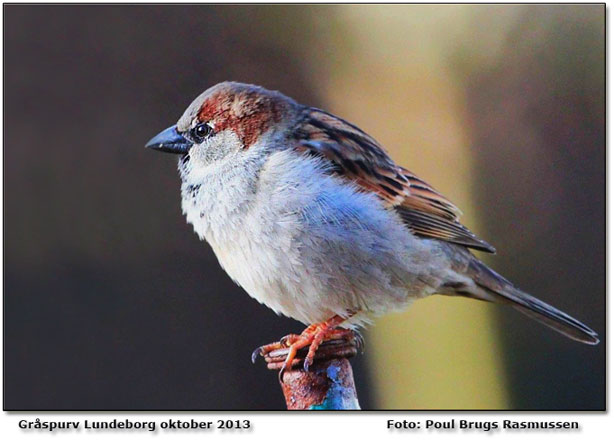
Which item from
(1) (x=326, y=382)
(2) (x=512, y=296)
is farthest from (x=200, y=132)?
(2) (x=512, y=296)

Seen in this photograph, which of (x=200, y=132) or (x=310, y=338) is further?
(x=200, y=132)

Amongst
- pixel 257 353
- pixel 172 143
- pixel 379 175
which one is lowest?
pixel 257 353

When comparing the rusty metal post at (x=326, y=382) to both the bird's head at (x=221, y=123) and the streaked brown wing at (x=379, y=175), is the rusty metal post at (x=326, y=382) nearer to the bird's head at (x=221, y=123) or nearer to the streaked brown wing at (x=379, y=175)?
the streaked brown wing at (x=379, y=175)

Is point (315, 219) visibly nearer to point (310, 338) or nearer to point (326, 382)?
point (310, 338)

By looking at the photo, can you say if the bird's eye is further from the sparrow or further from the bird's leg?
the bird's leg

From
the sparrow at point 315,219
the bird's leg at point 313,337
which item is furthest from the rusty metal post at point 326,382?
the sparrow at point 315,219
